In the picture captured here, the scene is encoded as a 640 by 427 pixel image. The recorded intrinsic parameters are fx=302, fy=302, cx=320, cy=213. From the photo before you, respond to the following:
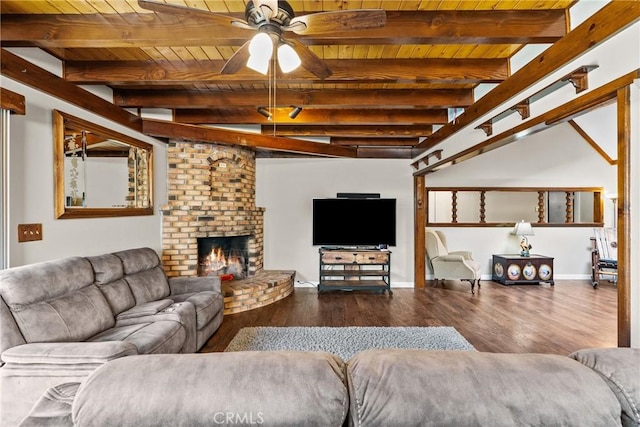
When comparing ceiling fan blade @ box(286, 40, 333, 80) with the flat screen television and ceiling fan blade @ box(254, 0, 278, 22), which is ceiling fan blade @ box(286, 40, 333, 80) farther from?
the flat screen television

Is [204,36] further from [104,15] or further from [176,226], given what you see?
[176,226]

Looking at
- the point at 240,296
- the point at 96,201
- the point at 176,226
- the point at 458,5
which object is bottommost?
the point at 240,296

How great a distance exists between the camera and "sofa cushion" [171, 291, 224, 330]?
110 inches

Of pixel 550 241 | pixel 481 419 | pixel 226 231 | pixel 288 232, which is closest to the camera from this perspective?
pixel 481 419

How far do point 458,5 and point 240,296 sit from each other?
12.1 ft

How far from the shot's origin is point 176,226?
4039mm

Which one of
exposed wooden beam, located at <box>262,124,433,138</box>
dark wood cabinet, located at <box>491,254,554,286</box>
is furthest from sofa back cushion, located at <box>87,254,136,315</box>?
dark wood cabinet, located at <box>491,254,554,286</box>

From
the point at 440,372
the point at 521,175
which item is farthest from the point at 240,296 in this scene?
the point at 521,175

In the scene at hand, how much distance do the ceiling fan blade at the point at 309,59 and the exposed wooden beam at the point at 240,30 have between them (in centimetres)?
15

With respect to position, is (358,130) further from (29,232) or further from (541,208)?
(541,208)

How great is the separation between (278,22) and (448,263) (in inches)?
185

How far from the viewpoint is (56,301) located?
6.59ft

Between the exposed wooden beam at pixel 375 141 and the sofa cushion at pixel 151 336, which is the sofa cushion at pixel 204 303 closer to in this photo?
the sofa cushion at pixel 151 336

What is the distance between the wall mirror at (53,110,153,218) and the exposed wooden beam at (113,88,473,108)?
22.7 inches
